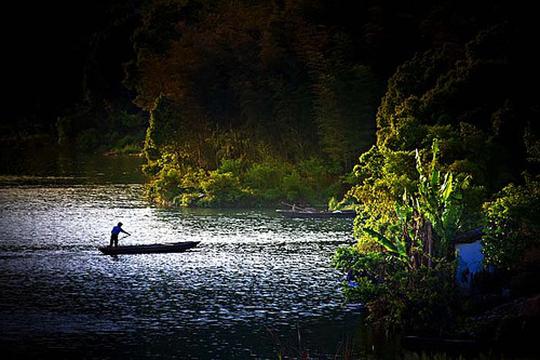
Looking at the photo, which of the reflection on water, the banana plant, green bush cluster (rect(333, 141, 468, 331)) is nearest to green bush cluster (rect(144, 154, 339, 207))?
the reflection on water

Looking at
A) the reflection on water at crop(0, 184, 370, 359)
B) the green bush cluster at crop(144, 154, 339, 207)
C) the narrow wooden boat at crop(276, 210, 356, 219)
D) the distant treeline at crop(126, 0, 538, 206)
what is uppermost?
the distant treeline at crop(126, 0, 538, 206)

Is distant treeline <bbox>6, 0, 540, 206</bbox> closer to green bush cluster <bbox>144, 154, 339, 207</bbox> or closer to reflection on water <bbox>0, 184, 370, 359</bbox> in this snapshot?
green bush cluster <bbox>144, 154, 339, 207</bbox>

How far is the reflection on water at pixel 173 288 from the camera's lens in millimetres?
39531

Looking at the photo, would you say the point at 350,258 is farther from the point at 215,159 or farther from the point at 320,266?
the point at 215,159

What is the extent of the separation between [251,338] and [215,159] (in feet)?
172

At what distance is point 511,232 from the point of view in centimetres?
4106

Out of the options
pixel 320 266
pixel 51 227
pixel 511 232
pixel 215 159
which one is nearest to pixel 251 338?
pixel 511 232

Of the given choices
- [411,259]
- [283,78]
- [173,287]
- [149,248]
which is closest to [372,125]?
[283,78]

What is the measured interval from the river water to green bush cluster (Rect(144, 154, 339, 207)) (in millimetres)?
3066

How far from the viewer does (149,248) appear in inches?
2306

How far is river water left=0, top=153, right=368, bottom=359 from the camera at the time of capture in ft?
129

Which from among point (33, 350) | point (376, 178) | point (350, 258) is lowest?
point (33, 350)

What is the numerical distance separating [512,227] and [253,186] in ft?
135

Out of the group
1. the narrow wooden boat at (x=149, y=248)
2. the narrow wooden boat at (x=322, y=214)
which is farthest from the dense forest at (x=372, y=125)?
the narrow wooden boat at (x=149, y=248)
